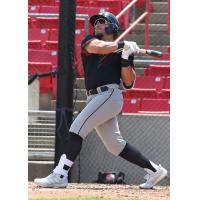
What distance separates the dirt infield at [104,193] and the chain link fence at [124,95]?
1384mm

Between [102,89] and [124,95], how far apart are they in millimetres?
3618

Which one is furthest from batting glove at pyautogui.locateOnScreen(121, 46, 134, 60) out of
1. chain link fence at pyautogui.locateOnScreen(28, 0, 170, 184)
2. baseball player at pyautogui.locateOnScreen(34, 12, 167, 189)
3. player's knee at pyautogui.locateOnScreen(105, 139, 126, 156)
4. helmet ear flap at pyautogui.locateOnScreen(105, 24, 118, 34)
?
chain link fence at pyautogui.locateOnScreen(28, 0, 170, 184)

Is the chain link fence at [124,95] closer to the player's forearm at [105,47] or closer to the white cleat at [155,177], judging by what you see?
the white cleat at [155,177]

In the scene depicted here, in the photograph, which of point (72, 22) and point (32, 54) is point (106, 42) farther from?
point (32, 54)

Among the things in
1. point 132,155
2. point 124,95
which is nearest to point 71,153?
point 132,155

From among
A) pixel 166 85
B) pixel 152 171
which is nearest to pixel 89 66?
pixel 152 171

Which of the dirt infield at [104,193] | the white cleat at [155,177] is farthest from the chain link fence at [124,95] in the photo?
the white cleat at [155,177]

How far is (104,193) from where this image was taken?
6.78 metres

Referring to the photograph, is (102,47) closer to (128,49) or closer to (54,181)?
(128,49)

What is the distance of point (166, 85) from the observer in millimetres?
10508

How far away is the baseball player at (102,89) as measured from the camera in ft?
21.9

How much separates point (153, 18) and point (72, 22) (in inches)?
174
